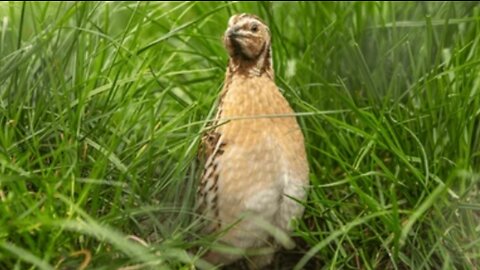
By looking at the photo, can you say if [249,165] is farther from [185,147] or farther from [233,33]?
[233,33]

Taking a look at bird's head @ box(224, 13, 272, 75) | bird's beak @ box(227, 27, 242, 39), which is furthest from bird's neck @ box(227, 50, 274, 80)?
bird's beak @ box(227, 27, 242, 39)

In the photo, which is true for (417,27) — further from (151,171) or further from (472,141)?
(151,171)

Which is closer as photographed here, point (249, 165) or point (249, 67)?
point (249, 165)

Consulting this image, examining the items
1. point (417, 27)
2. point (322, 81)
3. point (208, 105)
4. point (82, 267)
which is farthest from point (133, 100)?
point (417, 27)

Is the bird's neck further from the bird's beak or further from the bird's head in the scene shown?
the bird's beak

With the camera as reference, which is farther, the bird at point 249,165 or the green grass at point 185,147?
the bird at point 249,165

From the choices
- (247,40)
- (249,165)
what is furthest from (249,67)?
(249,165)

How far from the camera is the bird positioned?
4.25 m

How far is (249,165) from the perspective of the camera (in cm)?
427

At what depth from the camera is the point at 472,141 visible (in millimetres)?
A: 4512

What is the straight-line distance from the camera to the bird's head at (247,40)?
4406mm

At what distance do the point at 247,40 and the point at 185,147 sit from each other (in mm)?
476

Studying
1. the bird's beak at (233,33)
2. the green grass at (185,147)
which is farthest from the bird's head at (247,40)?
the green grass at (185,147)

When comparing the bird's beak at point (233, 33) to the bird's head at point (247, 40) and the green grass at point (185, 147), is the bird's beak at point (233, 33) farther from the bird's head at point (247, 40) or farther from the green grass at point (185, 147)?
the green grass at point (185, 147)
